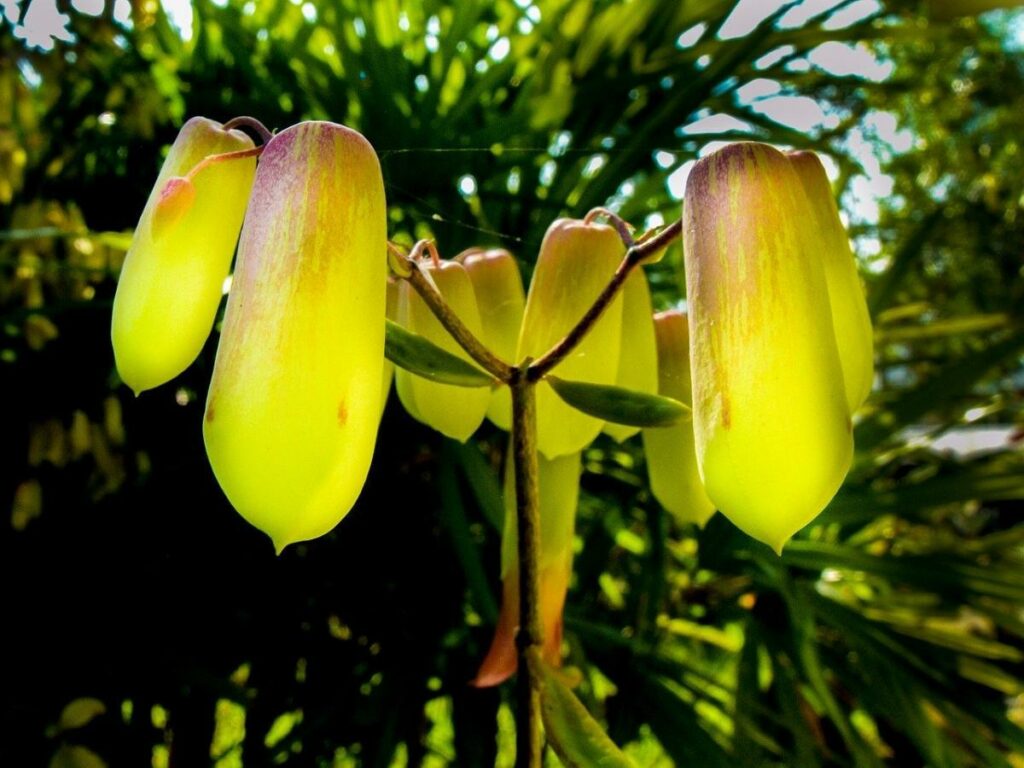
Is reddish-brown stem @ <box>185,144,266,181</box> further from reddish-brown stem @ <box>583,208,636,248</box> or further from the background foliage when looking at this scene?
the background foliage

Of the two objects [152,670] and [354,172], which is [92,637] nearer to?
[152,670]

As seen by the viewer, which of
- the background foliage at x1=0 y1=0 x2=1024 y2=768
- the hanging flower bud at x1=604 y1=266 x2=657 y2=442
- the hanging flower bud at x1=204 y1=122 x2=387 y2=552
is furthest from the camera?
the background foliage at x1=0 y1=0 x2=1024 y2=768

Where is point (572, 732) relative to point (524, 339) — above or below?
below

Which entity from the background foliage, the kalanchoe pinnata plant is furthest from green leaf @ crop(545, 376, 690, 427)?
the background foliage

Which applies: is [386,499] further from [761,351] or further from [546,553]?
[761,351]

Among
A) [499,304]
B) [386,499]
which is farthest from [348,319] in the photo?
[386,499]

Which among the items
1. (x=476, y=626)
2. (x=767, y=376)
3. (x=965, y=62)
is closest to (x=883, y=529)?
(x=476, y=626)
